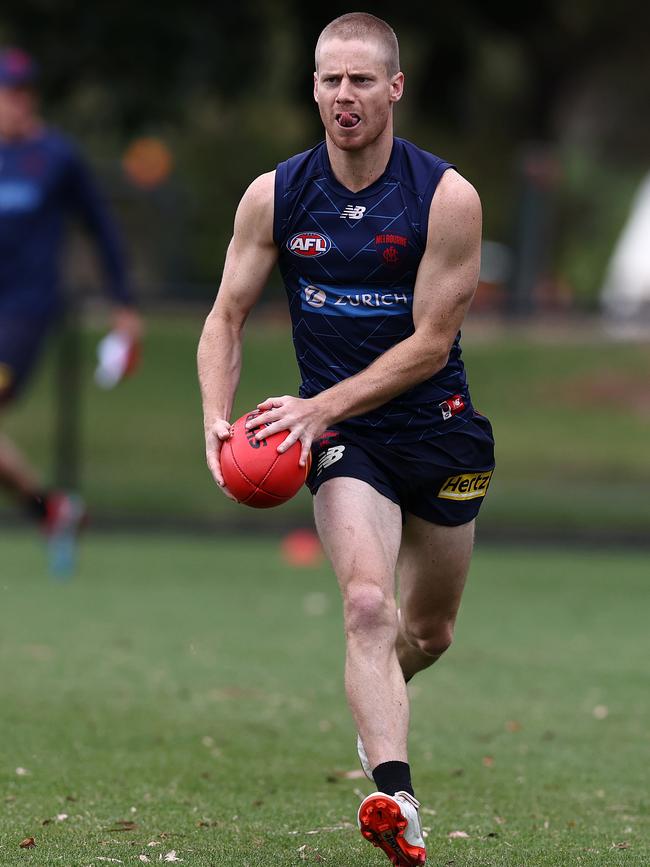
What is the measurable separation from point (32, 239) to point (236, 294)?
542 cm

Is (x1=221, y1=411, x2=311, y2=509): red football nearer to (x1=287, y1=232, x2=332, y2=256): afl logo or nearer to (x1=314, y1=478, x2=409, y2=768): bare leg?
(x1=314, y1=478, x2=409, y2=768): bare leg

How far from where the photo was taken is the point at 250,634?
957 cm

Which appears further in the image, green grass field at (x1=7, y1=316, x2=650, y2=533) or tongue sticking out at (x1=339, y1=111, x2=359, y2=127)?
green grass field at (x1=7, y1=316, x2=650, y2=533)

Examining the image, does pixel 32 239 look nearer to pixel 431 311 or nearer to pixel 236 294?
pixel 236 294

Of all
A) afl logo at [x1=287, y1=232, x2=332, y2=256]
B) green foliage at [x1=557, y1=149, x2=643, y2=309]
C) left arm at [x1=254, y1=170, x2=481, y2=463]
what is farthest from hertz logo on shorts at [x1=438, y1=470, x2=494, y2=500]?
green foliage at [x1=557, y1=149, x2=643, y2=309]

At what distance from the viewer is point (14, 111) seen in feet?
33.6

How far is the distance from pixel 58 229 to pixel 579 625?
14.0ft

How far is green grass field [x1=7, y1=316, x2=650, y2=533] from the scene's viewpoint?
17.8 meters

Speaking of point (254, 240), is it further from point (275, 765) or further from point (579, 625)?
point (579, 625)

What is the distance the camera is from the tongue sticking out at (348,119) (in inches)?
205

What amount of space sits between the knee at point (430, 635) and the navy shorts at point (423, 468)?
1.56 ft

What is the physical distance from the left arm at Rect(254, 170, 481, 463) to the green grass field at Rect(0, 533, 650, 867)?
4.68 feet

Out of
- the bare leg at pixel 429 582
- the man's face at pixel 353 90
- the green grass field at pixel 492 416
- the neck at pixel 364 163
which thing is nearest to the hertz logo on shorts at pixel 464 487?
the bare leg at pixel 429 582

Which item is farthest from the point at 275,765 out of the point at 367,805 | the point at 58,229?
the point at 58,229
